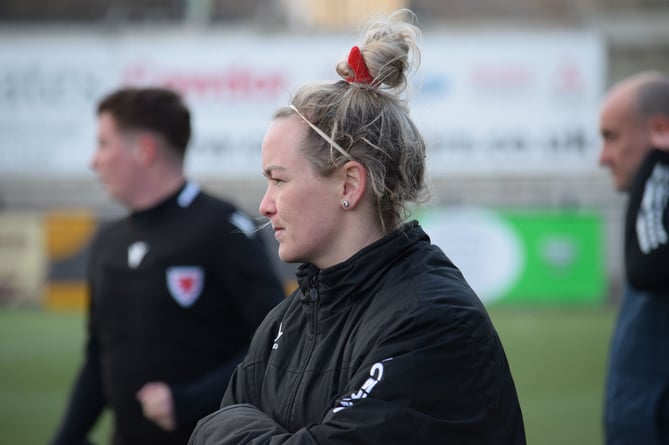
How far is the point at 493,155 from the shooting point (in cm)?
2342

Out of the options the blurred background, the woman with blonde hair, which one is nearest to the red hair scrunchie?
the woman with blonde hair

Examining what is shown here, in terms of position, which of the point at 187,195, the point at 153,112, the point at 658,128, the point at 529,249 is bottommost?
the point at 529,249

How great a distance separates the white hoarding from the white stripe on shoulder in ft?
60.8

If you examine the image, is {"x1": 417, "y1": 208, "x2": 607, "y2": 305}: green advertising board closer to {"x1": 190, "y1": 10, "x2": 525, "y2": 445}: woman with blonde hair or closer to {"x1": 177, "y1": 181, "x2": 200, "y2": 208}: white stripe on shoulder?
{"x1": 177, "y1": 181, "x2": 200, "y2": 208}: white stripe on shoulder

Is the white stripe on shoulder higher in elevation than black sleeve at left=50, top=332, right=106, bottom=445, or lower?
higher

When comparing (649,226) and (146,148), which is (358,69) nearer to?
(649,226)

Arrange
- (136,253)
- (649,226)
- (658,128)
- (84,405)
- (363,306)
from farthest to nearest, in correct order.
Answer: (84,405), (136,253), (658,128), (649,226), (363,306)

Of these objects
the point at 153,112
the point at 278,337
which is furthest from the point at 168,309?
the point at 278,337

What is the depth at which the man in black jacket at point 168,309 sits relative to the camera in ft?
13.6

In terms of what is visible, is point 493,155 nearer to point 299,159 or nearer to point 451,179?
point 451,179

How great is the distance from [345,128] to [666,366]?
1757mm

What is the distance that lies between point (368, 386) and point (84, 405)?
2533mm

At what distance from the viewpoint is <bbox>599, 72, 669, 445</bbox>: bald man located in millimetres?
3641

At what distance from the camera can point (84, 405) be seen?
14.7 feet
